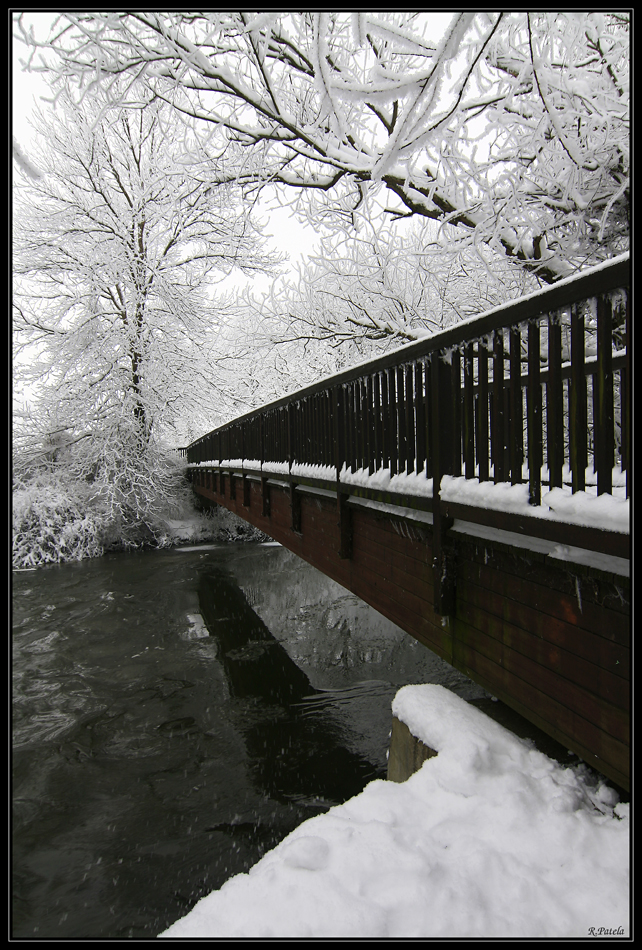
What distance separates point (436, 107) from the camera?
363cm

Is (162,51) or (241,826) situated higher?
(162,51)

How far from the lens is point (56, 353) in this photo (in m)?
17.0

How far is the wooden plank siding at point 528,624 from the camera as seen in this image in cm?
226

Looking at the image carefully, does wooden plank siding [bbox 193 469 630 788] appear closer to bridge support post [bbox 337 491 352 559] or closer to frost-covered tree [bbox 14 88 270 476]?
bridge support post [bbox 337 491 352 559]

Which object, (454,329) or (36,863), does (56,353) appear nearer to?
(36,863)

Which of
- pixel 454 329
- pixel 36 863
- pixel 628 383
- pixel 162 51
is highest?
pixel 162 51

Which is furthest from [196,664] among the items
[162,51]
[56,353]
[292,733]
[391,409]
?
[56,353]

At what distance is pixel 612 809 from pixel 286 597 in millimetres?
11123

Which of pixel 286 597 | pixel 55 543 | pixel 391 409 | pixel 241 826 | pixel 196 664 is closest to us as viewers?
pixel 391 409

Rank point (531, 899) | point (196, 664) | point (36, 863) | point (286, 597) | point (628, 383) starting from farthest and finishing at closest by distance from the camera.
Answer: point (286, 597), point (196, 664), point (36, 863), point (628, 383), point (531, 899)

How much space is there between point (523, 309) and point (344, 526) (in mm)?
2920

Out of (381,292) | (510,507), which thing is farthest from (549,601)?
(381,292)

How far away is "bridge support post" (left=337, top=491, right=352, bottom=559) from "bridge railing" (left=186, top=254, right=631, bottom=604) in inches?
8.7

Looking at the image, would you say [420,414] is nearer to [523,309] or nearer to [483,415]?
[483,415]
